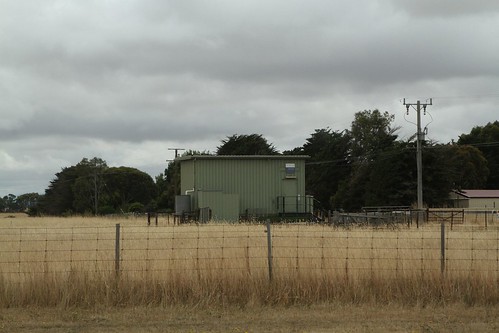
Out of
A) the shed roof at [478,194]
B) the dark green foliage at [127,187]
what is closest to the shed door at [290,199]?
the shed roof at [478,194]

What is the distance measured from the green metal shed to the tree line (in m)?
23.7

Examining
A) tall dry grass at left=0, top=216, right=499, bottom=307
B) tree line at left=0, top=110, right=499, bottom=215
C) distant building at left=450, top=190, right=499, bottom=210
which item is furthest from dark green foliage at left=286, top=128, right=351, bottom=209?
tall dry grass at left=0, top=216, right=499, bottom=307

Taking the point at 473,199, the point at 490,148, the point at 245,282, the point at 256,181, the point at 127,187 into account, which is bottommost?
the point at 245,282

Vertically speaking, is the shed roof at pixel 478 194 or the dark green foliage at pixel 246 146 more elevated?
the dark green foliage at pixel 246 146

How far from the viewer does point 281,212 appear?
44.9 metres

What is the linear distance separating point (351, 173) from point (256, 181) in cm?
3850

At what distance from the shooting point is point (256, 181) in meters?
44.9

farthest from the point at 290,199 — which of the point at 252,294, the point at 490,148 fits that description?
the point at 490,148

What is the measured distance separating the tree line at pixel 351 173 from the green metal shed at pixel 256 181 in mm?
23724

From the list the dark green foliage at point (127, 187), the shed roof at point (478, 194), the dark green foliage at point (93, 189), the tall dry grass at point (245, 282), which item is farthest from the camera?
the dark green foliage at point (127, 187)

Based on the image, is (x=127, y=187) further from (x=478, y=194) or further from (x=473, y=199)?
(x=478, y=194)

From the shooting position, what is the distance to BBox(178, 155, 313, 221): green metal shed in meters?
44.3

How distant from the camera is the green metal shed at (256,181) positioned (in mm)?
44344

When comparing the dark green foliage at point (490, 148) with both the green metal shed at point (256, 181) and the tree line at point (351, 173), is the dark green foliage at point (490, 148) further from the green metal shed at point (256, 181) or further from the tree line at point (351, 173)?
the green metal shed at point (256, 181)
